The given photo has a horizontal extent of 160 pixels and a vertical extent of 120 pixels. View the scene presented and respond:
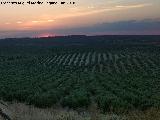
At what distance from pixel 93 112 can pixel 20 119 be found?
2.62m

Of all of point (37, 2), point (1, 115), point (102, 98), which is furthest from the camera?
point (102, 98)

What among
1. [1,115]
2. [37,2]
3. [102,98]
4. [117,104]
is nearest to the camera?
[37,2]

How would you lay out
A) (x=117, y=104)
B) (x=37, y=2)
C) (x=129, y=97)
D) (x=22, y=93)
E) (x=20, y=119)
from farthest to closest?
1. (x=22, y=93)
2. (x=129, y=97)
3. (x=117, y=104)
4. (x=20, y=119)
5. (x=37, y=2)

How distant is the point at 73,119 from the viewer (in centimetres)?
1541

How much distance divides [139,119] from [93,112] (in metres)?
1.44

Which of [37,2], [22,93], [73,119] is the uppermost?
[37,2]

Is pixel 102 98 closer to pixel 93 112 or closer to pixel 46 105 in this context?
pixel 46 105

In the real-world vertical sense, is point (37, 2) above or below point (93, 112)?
above

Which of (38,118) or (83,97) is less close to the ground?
(38,118)

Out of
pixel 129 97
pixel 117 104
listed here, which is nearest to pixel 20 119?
pixel 117 104

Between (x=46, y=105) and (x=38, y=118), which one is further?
(x=46, y=105)

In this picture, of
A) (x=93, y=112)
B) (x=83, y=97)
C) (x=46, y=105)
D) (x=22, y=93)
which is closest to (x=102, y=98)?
(x=83, y=97)

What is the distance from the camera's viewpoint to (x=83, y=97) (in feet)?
102

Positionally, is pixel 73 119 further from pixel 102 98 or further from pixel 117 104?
pixel 102 98
